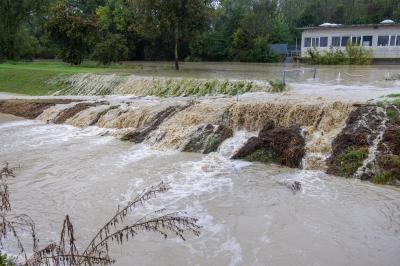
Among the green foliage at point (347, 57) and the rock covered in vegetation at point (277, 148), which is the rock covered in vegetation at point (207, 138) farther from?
the green foliage at point (347, 57)

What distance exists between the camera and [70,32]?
31719 mm

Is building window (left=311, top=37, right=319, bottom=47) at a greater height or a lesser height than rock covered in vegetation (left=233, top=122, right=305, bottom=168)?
greater

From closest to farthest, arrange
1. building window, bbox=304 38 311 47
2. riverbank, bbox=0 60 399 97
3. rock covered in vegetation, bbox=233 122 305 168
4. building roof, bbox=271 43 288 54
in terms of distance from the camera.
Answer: rock covered in vegetation, bbox=233 122 305 168, riverbank, bbox=0 60 399 97, building window, bbox=304 38 311 47, building roof, bbox=271 43 288 54

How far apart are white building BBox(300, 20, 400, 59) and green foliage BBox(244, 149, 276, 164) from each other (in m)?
27.2

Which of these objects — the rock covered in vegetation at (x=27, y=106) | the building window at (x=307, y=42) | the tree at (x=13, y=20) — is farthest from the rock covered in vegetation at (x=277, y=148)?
the tree at (x=13, y=20)

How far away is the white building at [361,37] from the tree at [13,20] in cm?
2535

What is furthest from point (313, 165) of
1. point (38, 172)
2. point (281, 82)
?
point (281, 82)

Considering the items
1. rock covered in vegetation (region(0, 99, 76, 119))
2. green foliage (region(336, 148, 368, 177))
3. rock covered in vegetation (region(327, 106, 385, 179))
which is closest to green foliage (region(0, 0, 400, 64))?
rock covered in vegetation (region(0, 99, 76, 119))

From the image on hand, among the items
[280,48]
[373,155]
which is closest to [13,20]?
[280,48]

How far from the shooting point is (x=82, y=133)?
609 inches

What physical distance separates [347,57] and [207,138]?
2351 centimetres

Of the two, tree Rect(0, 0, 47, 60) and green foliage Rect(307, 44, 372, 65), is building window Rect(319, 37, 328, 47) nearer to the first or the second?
green foliage Rect(307, 44, 372, 65)

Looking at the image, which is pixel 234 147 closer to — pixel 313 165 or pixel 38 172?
pixel 313 165

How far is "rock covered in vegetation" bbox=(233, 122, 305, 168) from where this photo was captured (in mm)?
11008
